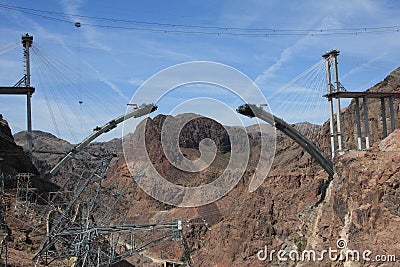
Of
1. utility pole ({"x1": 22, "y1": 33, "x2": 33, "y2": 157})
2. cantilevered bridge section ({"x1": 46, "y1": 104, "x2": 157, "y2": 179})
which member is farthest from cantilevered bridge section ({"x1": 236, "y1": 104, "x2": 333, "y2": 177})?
utility pole ({"x1": 22, "y1": 33, "x2": 33, "y2": 157})

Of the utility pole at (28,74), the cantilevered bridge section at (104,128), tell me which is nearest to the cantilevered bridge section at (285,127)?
the cantilevered bridge section at (104,128)

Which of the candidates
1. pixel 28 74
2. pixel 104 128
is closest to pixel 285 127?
pixel 104 128

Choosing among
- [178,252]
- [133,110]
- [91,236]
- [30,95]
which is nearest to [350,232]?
[133,110]

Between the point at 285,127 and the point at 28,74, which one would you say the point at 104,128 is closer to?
the point at 28,74

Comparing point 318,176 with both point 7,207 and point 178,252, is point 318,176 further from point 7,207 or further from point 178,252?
point 7,207

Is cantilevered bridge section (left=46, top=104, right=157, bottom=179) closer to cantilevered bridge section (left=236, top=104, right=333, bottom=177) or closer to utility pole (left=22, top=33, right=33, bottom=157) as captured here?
utility pole (left=22, top=33, right=33, bottom=157)

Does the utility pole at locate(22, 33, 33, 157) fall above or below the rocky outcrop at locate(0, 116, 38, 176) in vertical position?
above
